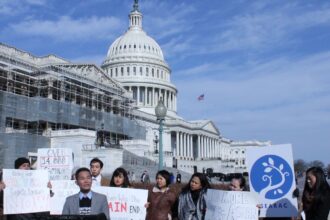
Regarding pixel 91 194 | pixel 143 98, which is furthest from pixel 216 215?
pixel 143 98

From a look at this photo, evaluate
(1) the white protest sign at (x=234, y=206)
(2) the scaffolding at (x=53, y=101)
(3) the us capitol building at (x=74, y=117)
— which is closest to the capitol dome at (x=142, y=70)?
(3) the us capitol building at (x=74, y=117)

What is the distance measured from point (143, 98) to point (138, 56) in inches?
375

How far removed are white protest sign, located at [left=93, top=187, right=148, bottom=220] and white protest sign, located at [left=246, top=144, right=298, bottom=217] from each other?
1.90m

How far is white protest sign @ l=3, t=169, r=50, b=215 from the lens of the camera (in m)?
8.38

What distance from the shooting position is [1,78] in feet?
174

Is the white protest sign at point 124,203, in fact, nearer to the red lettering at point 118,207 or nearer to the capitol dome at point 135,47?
the red lettering at point 118,207

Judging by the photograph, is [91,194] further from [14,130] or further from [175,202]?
[14,130]

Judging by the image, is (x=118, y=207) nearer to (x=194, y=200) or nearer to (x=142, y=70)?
(x=194, y=200)

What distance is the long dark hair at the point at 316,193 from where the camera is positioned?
7.84 metres

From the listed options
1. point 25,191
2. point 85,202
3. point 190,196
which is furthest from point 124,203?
point 85,202

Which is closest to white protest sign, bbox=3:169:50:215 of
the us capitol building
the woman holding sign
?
the woman holding sign

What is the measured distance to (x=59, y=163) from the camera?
1198 centimetres

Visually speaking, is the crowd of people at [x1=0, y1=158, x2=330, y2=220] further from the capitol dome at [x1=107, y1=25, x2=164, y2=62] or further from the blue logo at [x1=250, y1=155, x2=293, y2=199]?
the capitol dome at [x1=107, y1=25, x2=164, y2=62]

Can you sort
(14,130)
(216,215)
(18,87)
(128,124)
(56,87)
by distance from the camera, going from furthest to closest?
1. (128,124)
2. (56,87)
3. (18,87)
4. (14,130)
5. (216,215)
